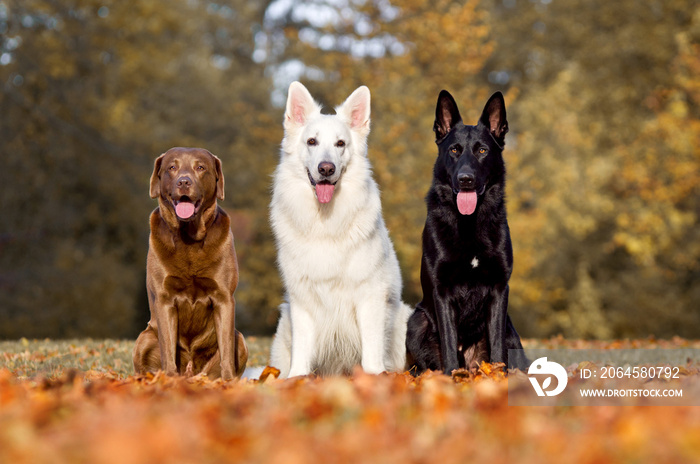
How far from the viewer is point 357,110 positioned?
17.0 ft

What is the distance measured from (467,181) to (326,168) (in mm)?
1000

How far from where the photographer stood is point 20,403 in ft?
9.03

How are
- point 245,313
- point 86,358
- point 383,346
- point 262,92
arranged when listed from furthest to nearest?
point 262,92, point 245,313, point 86,358, point 383,346

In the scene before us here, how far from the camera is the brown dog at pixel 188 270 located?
4.62 meters

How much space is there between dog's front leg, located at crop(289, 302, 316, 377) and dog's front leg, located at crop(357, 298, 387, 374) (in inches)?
14.5

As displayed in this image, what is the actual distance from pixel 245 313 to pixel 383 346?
1340 cm

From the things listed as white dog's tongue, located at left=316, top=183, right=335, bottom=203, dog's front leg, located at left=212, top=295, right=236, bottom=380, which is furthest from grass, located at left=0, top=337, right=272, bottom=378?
white dog's tongue, located at left=316, top=183, right=335, bottom=203

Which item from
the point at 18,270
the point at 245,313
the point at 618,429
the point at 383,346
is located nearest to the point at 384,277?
the point at 383,346

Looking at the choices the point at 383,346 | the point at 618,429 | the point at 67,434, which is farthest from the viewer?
the point at 383,346

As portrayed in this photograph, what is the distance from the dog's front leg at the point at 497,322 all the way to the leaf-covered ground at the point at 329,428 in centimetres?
144

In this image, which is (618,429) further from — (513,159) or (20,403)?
(513,159)

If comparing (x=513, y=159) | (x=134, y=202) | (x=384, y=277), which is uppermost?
(x=513, y=159)

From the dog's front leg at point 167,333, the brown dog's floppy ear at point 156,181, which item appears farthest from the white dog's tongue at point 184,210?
the dog's front leg at point 167,333

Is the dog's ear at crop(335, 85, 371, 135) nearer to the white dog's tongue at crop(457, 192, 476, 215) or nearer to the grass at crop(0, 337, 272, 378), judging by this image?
the white dog's tongue at crop(457, 192, 476, 215)
